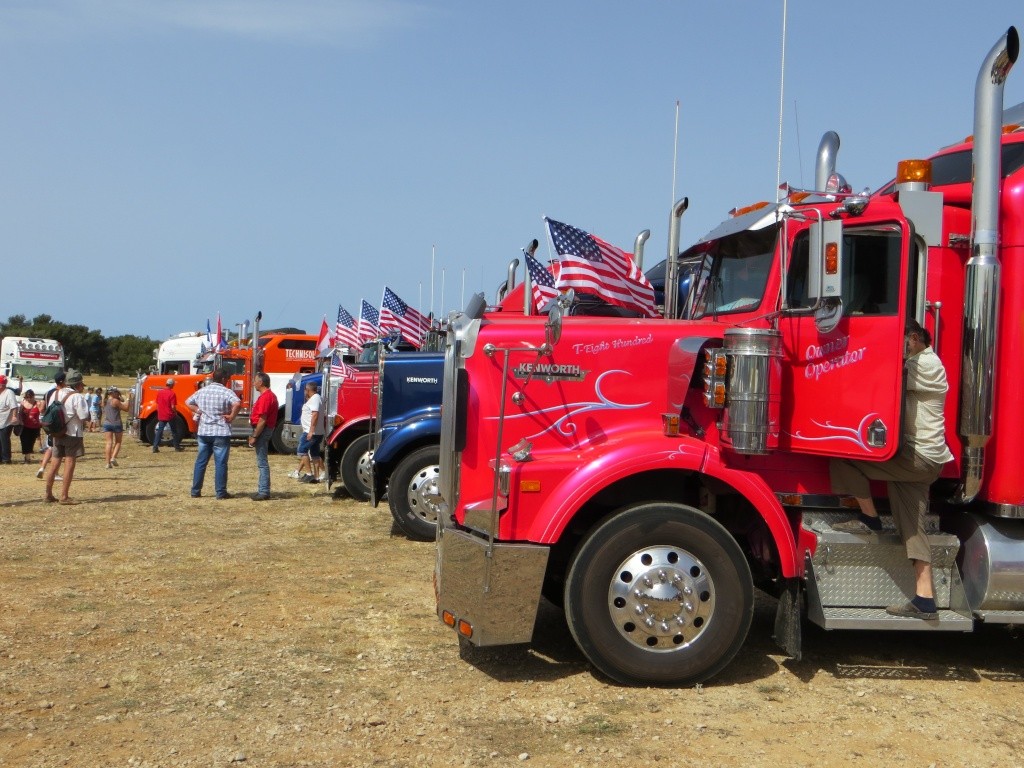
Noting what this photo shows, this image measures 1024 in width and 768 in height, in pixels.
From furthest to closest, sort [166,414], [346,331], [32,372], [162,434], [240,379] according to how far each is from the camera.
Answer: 1. [32,372]
2. [240,379]
3. [162,434]
4. [166,414]
5. [346,331]

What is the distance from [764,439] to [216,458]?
10059mm

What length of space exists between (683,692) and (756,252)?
2.65 m

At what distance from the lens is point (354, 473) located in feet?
44.2

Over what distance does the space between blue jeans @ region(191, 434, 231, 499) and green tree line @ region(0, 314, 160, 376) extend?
68051 mm

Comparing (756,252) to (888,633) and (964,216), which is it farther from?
(888,633)

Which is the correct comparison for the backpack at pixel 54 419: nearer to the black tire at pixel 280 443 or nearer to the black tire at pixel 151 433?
the black tire at pixel 280 443

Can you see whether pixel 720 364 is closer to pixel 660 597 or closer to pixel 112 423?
pixel 660 597

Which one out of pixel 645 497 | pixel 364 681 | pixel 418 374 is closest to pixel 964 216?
pixel 645 497

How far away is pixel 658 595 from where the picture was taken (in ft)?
18.5

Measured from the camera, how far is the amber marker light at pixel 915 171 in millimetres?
5824

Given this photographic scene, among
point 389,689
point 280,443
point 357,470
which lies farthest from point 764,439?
point 280,443

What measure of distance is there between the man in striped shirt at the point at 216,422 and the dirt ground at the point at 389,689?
4657 millimetres

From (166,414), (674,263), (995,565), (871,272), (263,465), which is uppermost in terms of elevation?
(674,263)

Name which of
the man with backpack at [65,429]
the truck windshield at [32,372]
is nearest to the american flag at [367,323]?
the man with backpack at [65,429]
